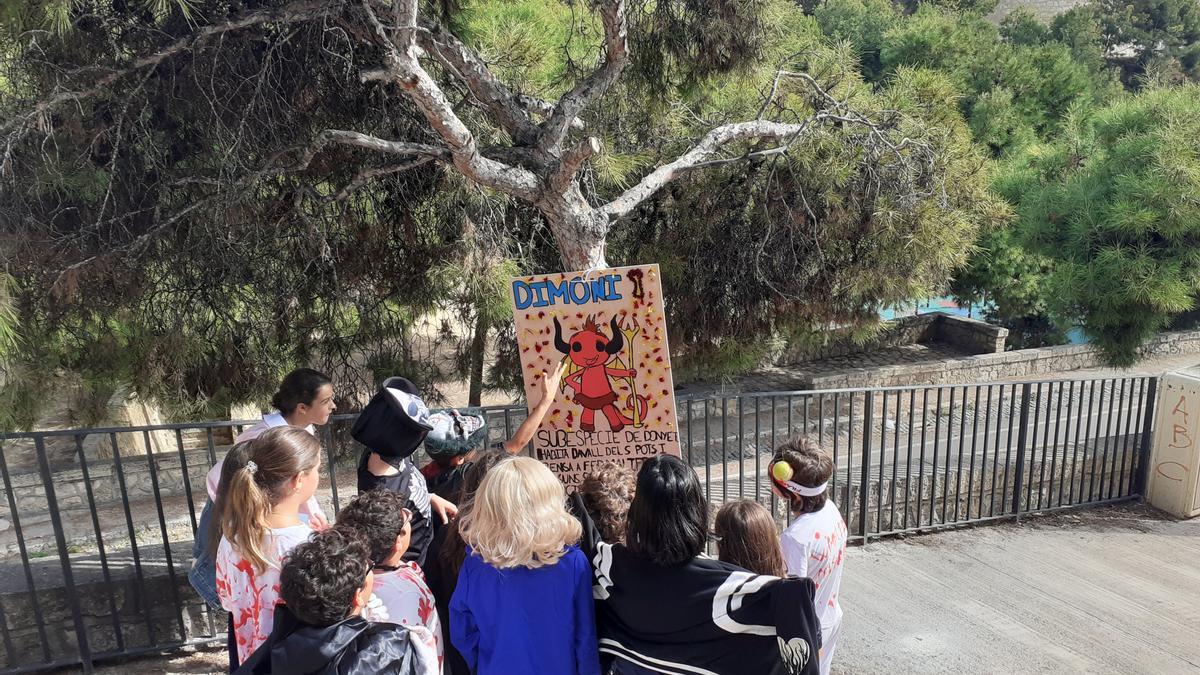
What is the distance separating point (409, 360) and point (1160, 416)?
5.97 meters

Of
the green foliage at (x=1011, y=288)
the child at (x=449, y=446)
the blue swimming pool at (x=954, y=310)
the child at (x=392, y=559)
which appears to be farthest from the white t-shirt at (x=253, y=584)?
the blue swimming pool at (x=954, y=310)

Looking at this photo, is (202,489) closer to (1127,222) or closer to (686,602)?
(686,602)

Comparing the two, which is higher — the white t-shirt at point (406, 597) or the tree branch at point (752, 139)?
the tree branch at point (752, 139)

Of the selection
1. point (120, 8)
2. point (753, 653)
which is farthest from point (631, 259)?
point (753, 653)

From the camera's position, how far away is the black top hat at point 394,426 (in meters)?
2.90

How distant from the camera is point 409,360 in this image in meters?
6.59

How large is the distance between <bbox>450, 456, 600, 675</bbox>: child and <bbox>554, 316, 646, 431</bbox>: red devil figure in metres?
1.46

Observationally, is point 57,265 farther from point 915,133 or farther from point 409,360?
point 915,133

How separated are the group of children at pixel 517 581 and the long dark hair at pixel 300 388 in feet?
1.73

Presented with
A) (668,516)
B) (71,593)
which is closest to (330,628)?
(668,516)

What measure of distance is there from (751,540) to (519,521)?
2.27 feet

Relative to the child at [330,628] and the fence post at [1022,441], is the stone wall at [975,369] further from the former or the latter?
the child at [330,628]

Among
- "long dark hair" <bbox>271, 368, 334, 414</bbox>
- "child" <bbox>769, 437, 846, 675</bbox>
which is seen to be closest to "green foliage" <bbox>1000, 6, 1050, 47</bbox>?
"child" <bbox>769, 437, 846, 675</bbox>

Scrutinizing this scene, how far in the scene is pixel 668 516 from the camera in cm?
225
